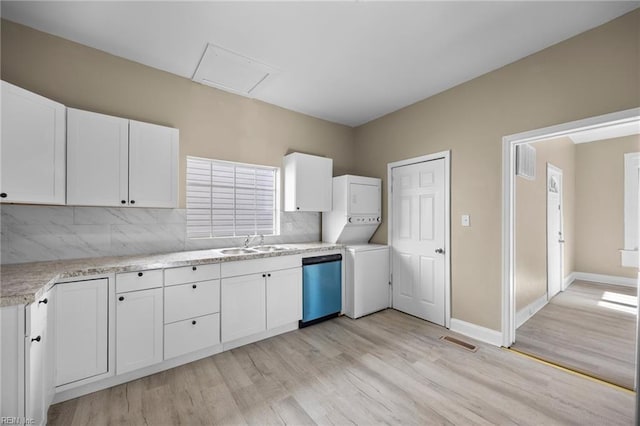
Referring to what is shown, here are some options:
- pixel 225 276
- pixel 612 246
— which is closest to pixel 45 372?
pixel 225 276

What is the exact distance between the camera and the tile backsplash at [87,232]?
2.13 metres

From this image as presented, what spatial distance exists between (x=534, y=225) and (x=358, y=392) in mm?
3429

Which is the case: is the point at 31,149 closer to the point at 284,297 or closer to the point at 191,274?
the point at 191,274

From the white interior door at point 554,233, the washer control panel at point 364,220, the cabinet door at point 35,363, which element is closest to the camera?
the cabinet door at point 35,363

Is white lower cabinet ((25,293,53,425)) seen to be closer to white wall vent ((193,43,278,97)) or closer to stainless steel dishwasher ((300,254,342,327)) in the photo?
stainless steel dishwasher ((300,254,342,327))

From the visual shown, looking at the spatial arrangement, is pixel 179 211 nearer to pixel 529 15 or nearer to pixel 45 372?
pixel 45 372

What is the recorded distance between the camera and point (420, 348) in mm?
2697

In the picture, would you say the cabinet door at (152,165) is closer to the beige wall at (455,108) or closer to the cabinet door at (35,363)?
the beige wall at (455,108)

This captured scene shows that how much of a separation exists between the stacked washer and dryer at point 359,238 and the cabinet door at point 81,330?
2590 millimetres

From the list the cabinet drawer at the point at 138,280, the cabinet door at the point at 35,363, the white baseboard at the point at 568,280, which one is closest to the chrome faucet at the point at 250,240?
the cabinet drawer at the point at 138,280

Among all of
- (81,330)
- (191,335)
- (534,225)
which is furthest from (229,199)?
(534,225)

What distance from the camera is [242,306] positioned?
8.81 ft

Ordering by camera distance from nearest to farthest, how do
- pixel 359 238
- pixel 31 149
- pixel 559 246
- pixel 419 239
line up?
pixel 31 149
pixel 419 239
pixel 359 238
pixel 559 246

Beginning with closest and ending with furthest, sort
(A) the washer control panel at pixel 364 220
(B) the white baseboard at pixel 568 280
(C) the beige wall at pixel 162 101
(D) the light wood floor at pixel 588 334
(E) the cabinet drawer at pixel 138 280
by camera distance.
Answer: (E) the cabinet drawer at pixel 138 280, (C) the beige wall at pixel 162 101, (D) the light wood floor at pixel 588 334, (A) the washer control panel at pixel 364 220, (B) the white baseboard at pixel 568 280
